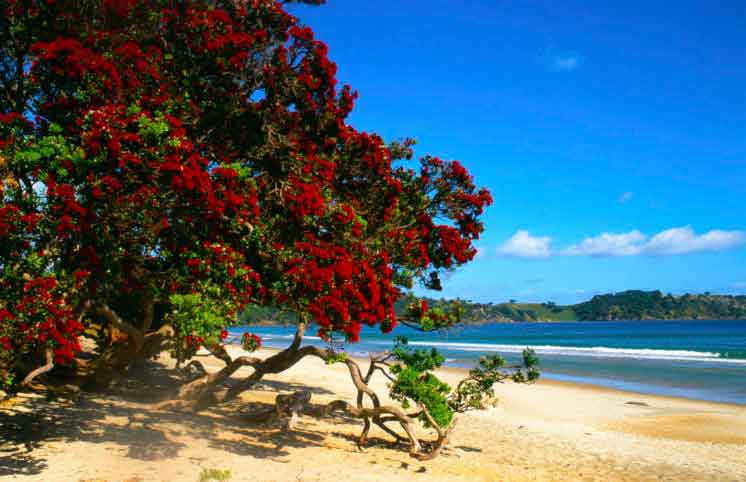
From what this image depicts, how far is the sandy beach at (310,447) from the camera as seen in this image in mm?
8789

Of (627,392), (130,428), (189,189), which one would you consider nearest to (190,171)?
(189,189)

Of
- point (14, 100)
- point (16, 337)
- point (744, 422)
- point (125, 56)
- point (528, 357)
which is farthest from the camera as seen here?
point (744, 422)

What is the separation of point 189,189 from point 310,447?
6.03 m

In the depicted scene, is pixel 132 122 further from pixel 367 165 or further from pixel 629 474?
pixel 629 474

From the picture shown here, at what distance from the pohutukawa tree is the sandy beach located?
1040mm

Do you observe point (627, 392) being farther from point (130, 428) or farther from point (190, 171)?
point (190, 171)

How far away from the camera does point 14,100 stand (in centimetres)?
977

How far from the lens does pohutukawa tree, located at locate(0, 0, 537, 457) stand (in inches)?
289

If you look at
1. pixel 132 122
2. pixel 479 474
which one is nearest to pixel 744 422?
pixel 479 474

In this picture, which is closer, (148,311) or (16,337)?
(16,337)

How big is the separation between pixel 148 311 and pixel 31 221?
3.87m

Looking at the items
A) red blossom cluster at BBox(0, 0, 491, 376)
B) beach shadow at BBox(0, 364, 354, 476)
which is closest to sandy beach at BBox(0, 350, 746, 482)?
beach shadow at BBox(0, 364, 354, 476)

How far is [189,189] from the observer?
Result: 7.34 metres

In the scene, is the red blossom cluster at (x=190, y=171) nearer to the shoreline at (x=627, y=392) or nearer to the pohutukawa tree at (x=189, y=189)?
the pohutukawa tree at (x=189, y=189)
